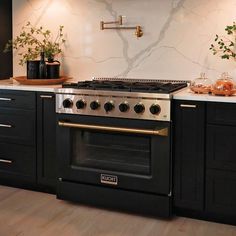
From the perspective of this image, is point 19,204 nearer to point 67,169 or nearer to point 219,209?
point 67,169

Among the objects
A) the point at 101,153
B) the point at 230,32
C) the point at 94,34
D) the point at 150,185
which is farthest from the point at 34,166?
the point at 230,32

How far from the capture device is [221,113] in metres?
2.93

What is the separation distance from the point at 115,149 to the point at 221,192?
0.82m

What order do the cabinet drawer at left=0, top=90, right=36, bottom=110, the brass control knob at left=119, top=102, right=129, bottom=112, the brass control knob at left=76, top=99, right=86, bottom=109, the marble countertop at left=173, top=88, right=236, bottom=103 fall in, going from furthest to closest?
the cabinet drawer at left=0, top=90, right=36, bottom=110 → the brass control knob at left=76, top=99, right=86, bottom=109 → the brass control knob at left=119, top=102, right=129, bottom=112 → the marble countertop at left=173, top=88, right=236, bottom=103

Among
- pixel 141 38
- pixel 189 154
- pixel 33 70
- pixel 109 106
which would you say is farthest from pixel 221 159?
pixel 33 70

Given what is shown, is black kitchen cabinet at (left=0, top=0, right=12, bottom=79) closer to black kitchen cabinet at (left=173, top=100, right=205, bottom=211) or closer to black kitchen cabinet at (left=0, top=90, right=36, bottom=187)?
black kitchen cabinet at (left=0, top=90, right=36, bottom=187)

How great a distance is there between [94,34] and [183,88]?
1047 mm

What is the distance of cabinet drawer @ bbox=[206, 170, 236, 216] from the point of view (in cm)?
298

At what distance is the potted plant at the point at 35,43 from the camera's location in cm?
398

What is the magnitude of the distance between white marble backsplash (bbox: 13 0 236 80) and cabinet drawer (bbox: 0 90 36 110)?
0.64 m

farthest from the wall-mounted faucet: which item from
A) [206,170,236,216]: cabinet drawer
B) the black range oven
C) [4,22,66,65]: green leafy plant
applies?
[206,170,236,216]: cabinet drawer

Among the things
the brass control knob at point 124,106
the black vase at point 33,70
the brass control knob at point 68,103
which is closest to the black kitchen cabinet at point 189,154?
the brass control knob at point 124,106

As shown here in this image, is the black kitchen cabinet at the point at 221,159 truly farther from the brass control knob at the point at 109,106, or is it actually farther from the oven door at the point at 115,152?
the brass control knob at the point at 109,106

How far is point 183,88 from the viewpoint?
338 cm
